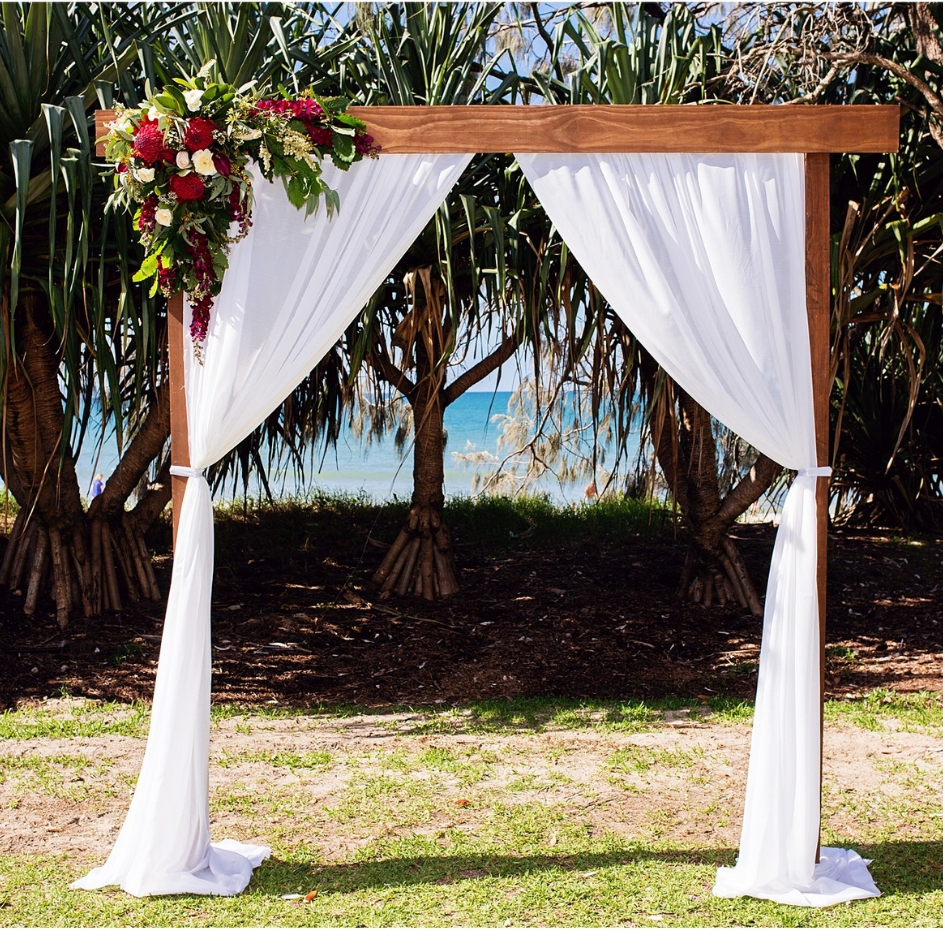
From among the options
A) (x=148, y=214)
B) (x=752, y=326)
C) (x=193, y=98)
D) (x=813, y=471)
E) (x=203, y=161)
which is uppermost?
(x=193, y=98)

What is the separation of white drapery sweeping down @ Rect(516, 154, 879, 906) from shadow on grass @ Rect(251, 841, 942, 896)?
0.53 feet

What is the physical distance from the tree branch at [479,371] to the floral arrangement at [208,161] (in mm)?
2744

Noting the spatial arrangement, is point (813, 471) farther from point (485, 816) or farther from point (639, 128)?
point (485, 816)

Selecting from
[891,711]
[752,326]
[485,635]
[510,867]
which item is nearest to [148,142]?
[752,326]

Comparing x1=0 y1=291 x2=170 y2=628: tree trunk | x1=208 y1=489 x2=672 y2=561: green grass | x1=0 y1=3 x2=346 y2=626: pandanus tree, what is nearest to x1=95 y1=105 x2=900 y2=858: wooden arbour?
x1=0 y1=3 x2=346 y2=626: pandanus tree

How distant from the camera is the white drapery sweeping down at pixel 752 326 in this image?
2.54 meters

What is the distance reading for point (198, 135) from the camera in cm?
244

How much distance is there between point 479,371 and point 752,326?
116 inches

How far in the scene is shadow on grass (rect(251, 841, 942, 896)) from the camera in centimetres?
262

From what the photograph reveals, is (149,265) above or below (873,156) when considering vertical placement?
below

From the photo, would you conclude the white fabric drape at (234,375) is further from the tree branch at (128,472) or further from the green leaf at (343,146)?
the tree branch at (128,472)

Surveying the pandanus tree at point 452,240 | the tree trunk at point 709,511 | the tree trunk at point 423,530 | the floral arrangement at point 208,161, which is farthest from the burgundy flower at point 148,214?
the tree trunk at point 709,511

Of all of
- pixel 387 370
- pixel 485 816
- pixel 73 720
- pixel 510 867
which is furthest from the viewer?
pixel 387 370

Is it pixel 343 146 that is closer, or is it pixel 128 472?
pixel 343 146
